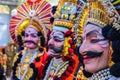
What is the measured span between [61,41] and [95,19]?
151 cm

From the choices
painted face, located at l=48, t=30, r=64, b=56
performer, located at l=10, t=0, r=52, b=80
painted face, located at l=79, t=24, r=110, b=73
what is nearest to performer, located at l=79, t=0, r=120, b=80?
painted face, located at l=79, t=24, r=110, b=73

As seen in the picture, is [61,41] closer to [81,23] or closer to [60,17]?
[60,17]

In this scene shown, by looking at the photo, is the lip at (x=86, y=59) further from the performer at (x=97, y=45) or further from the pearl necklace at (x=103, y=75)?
the pearl necklace at (x=103, y=75)

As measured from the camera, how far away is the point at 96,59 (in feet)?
9.36

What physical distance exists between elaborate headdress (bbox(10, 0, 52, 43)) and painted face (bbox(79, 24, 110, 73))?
228 centimetres

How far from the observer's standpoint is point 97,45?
113 inches

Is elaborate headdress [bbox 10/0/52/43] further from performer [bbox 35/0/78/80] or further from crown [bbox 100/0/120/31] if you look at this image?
crown [bbox 100/0/120/31]

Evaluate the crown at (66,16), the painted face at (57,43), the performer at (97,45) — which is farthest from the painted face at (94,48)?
the painted face at (57,43)

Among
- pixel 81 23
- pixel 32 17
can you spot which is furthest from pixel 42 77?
pixel 81 23

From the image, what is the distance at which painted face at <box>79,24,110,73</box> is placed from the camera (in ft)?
9.29

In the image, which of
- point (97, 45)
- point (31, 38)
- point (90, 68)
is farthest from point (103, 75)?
point (31, 38)

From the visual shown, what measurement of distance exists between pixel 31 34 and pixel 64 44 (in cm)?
95

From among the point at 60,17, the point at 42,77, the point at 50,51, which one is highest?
the point at 60,17

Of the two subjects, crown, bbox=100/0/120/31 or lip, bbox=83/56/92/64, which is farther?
lip, bbox=83/56/92/64
